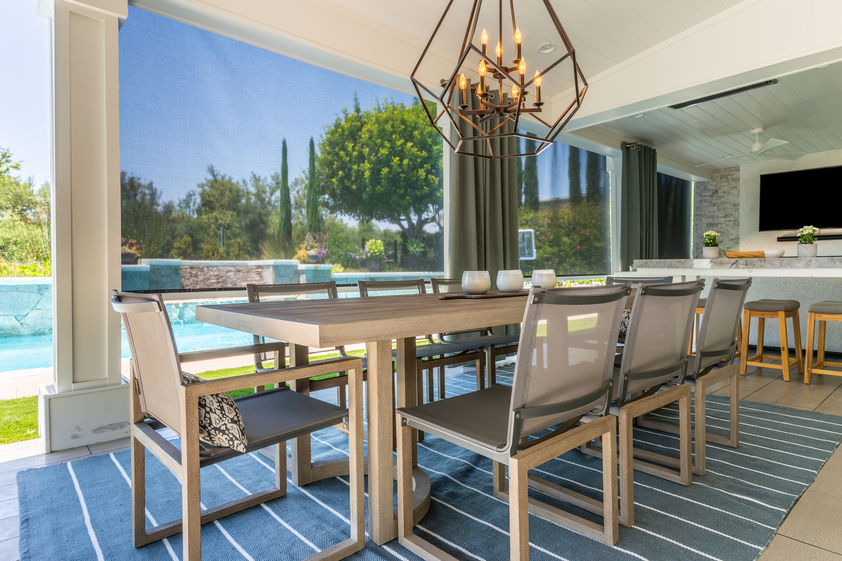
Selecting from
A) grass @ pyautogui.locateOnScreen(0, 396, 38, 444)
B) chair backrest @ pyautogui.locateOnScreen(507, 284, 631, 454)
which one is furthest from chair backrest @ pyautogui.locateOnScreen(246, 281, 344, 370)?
grass @ pyautogui.locateOnScreen(0, 396, 38, 444)

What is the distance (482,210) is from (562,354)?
2.89 metres

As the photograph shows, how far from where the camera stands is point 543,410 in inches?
45.4

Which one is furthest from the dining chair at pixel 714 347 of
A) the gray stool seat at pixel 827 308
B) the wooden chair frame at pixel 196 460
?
the gray stool seat at pixel 827 308

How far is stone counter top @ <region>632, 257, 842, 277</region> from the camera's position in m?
3.46

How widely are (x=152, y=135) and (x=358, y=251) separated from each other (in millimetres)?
1546

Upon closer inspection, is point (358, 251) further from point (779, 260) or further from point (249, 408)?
point (779, 260)

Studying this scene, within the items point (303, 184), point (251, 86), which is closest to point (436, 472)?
point (303, 184)

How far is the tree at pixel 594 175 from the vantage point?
5730 millimetres

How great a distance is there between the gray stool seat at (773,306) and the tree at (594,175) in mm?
2472

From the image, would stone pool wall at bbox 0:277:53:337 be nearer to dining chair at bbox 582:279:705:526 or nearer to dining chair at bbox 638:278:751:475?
dining chair at bbox 582:279:705:526

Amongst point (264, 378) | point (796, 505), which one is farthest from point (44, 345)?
point (796, 505)

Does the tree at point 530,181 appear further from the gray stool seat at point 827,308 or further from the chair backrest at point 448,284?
the gray stool seat at point 827,308

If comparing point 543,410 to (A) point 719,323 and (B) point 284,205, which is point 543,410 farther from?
(B) point 284,205

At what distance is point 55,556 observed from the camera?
1369mm
